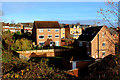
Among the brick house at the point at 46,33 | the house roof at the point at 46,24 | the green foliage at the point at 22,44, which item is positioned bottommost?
the green foliage at the point at 22,44

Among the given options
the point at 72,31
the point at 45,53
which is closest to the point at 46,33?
the point at 45,53

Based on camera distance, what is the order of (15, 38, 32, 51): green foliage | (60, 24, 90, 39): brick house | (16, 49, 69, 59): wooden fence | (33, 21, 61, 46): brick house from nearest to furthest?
(15, 38, 32, 51): green foliage
(16, 49, 69, 59): wooden fence
(33, 21, 61, 46): brick house
(60, 24, 90, 39): brick house

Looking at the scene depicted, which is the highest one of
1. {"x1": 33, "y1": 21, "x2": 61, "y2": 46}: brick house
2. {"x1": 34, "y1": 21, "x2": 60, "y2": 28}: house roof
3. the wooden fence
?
{"x1": 34, "y1": 21, "x2": 60, "y2": 28}: house roof

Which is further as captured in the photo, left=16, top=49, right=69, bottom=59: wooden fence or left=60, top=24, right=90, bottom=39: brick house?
left=60, top=24, right=90, bottom=39: brick house

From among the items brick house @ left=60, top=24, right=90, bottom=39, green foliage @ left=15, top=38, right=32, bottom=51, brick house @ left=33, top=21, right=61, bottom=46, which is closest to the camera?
green foliage @ left=15, top=38, right=32, bottom=51

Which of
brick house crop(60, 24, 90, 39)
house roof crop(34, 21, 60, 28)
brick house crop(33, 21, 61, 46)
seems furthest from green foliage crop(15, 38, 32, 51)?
brick house crop(60, 24, 90, 39)

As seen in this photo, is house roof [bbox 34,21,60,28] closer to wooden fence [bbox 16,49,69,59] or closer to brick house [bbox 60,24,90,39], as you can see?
wooden fence [bbox 16,49,69,59]

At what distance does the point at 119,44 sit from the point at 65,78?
2.52 m

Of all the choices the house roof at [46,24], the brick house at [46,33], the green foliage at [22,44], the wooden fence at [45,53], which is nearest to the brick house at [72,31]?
the brick house at [46,33]

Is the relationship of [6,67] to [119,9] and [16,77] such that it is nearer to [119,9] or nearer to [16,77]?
[16,77]

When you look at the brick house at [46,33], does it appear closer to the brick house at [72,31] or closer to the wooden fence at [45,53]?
the wooden fence at [45,53]

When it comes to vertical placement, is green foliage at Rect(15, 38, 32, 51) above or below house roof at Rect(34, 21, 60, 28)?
below

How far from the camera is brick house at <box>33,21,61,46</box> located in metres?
23.4

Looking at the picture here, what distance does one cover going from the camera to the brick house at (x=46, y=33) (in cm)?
2344
